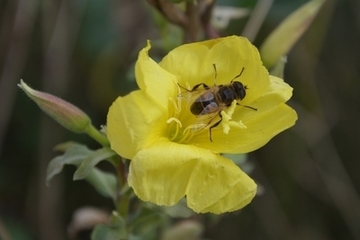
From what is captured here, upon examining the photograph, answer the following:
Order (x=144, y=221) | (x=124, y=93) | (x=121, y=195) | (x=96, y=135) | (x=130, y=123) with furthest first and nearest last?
(x=124, y=93) → (x=144, y=221) → (x=121, y=195) → (x=96, y=135) → (x=130, y=123)

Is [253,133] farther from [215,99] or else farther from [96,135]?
[96,135]

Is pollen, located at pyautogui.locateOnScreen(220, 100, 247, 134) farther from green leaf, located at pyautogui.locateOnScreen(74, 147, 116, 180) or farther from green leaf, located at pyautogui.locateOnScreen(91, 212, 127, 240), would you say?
green leaf, located at pyautogui.locateOnScreen(91, 212, 127, 240)

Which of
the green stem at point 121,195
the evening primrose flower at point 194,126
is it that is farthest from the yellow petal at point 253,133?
the green stem at point 121,195

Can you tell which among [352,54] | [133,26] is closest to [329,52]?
[352,54]

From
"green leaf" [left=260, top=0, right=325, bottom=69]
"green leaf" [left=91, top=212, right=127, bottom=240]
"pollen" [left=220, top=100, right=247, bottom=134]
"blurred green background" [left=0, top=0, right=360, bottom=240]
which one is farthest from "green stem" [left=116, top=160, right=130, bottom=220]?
"blurred green background" [left=0, top=0, right=360, bottom=240]

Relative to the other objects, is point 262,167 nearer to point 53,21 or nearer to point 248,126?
point 53,21

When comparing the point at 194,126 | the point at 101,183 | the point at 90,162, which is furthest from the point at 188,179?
the point at 101,183
